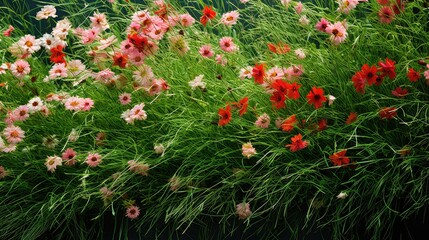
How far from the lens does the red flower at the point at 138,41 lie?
2.49 meters

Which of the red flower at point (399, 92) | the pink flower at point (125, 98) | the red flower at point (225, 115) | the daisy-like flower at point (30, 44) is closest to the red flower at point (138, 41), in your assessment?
the pink flower at point (125, 98)

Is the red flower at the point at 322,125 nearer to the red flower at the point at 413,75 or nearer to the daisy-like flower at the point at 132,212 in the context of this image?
the red flower at the point at 413,75

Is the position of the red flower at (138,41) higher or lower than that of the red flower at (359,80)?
higher

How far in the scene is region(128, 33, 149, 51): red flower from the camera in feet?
8.18

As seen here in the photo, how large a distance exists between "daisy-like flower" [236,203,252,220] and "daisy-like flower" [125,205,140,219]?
311 millimetres

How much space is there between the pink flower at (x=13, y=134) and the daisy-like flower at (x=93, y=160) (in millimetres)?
256

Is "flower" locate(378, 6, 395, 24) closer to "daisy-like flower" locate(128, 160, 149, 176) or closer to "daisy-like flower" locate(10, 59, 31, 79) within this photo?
"daisy-like flower" locate(128, 160, 149, 176)

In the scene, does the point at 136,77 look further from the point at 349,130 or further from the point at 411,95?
the point at 411,95

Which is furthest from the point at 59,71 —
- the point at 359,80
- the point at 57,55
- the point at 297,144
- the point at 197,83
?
the point at 359,80

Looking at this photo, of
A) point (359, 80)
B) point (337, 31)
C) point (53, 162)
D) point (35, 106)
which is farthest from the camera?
point (35, 106)

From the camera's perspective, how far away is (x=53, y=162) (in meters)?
2.60

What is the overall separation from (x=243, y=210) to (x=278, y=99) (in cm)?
32

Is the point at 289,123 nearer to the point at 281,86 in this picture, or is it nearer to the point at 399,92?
the point at 281,86

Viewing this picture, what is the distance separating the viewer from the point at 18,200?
8.97ft
